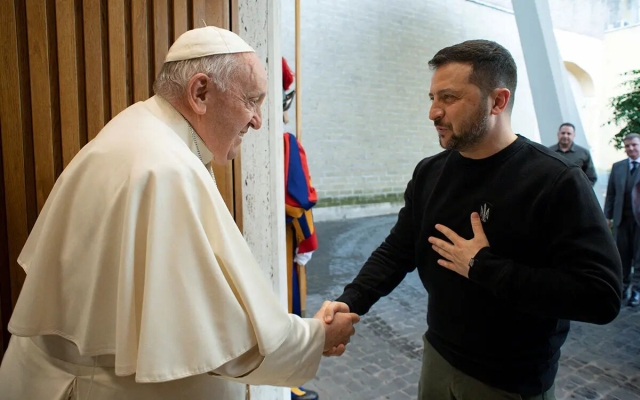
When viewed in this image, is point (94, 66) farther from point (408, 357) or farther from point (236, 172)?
point (408, 357)

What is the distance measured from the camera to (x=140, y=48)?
83.4 inches

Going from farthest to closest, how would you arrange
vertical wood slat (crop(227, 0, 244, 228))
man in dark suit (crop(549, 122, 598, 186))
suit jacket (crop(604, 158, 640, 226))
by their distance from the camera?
man in dark suit (crop(549, 122, 598, 186))
suit jacket (crop(604, 158, 640, 226))
vertical wood slat (crop(227, 0, 244, 228))

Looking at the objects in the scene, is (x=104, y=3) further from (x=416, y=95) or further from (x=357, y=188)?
(x=416, y=95)

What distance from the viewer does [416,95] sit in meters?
Result: 11.5

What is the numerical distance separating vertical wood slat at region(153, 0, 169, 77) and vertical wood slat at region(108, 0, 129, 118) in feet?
0.46

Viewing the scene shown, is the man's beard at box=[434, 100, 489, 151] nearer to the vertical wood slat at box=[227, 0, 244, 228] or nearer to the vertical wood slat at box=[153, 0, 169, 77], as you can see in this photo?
the vertical wood slat at box=[227, 0, 244, 228]

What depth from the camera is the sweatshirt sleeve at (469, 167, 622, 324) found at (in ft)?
4.12

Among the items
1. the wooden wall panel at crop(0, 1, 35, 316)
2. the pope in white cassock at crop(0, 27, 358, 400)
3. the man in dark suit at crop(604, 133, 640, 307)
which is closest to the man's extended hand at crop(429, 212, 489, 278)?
the pope in white cassock at crop(0, 27, 358, 400)

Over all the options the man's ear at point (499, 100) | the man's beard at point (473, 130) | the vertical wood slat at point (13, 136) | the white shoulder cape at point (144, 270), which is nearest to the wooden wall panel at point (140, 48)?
the vertical wood slat at point (13, 136)

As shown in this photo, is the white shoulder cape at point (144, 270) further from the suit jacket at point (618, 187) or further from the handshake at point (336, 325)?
→ the suit jacket at point (618, 187)

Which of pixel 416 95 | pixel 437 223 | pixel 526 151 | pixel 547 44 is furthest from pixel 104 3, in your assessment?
pixel 416 95

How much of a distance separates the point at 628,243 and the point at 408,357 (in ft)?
11.9

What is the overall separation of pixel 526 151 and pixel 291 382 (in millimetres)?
1094

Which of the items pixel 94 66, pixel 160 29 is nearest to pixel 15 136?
pixel 94 66
